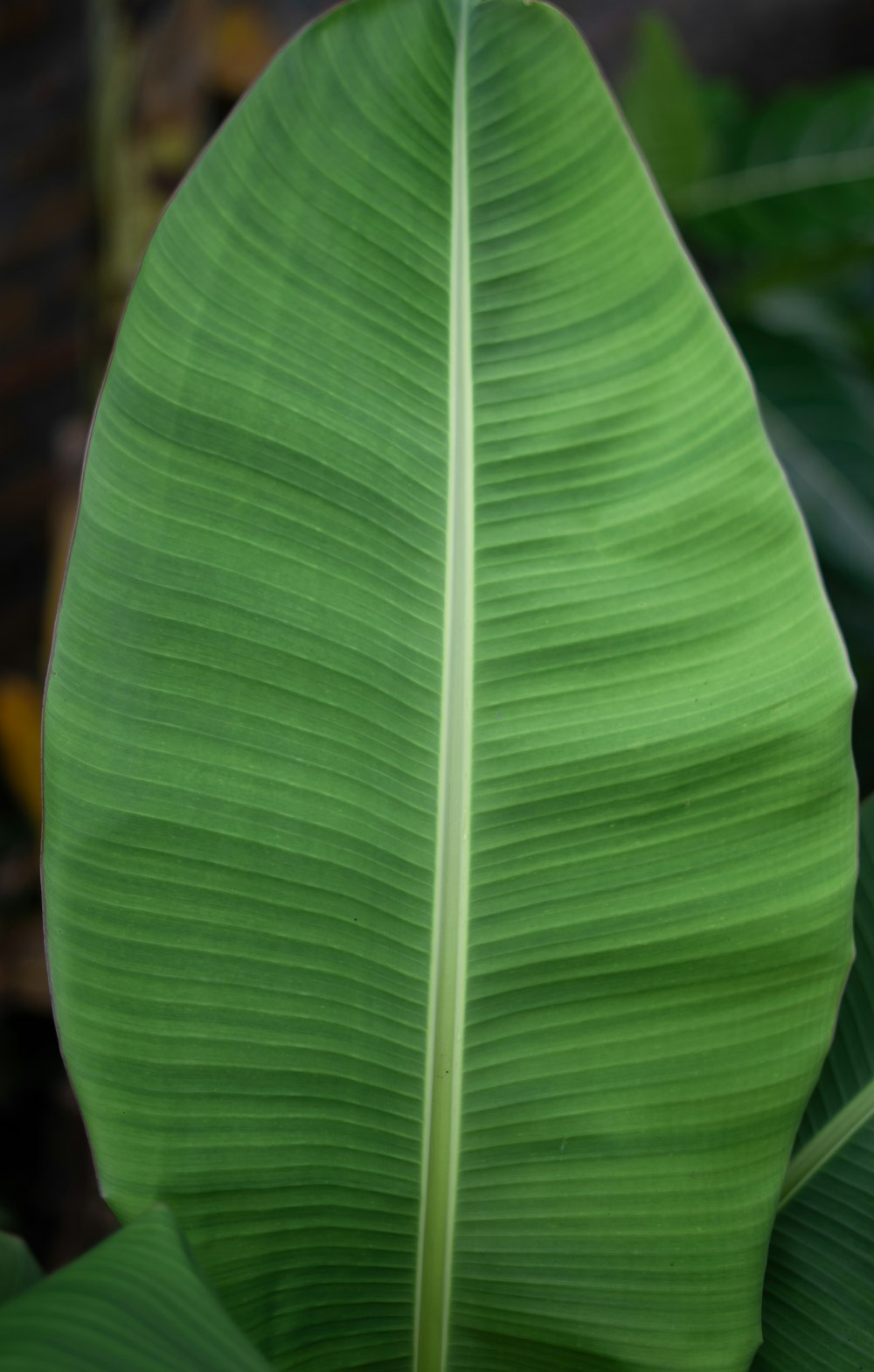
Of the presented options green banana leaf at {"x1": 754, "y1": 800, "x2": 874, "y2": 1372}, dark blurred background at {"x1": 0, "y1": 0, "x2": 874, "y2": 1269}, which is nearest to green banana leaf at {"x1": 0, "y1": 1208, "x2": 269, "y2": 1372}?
green banana leaf at {"x1": 754, "y1": 800, "x2": 874, "y2": 1372}

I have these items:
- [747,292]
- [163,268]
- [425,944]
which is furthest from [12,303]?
[425,944]

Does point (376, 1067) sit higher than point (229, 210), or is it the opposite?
point (229, 210)

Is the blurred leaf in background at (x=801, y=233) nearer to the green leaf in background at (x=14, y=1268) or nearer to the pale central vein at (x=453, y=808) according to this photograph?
the pale central vein at (x=453, y=808)

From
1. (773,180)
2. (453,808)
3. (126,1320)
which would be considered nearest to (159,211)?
(773,180)

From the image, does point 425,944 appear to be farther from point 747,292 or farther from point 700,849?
point 747,292

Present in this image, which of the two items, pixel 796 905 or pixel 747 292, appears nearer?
pixel 796 905

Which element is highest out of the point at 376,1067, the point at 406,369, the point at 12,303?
the point at 12,303

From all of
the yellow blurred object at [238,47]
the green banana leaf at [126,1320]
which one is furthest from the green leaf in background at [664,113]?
the green banana leaf at [126,1320]
